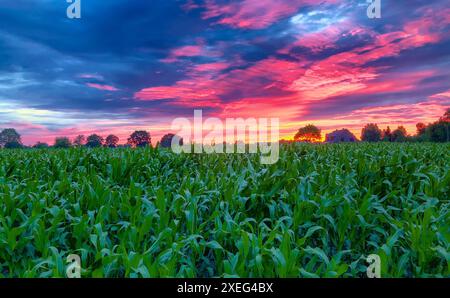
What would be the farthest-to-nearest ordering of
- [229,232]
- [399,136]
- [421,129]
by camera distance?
[421,129] < [399,136] < [229,232]

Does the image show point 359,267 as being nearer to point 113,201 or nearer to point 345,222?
point 345,222

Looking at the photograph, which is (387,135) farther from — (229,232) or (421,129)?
(229,232)

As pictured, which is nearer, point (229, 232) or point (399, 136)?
point (229, 232)

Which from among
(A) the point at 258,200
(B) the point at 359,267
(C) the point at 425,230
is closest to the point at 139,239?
(A) the point at 258,200

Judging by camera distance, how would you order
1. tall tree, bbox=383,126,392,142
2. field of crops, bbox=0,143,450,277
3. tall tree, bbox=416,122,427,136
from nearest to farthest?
field of crops, bbox=0,143,450,277 → tall tree, bbox=383,126,392,142 → tall tree, bbox=416,122,427,136

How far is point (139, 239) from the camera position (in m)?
3.42

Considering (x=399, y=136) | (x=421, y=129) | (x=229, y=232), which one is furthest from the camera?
(x=421, y=129)

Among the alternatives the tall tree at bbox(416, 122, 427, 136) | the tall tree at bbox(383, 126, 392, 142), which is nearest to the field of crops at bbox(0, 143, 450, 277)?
the tall tree at bbox(383, 126, 392, 142)

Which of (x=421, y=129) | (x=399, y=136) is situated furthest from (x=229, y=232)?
(x=421, y=129)

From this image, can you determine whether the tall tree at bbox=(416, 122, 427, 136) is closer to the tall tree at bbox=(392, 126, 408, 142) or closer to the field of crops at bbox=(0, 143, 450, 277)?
the tall tree at bbox=(392, 126, 408, 142)

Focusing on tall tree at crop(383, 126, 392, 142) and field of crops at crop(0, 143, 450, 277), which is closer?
field of crops at crop(0, 143, 450, 277)

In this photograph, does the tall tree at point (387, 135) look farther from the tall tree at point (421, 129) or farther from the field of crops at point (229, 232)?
the field of crops at point (229, 232)

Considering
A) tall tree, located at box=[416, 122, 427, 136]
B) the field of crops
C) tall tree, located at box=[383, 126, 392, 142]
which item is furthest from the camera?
tall tree, located at box=[416, 122, 427, 136]
